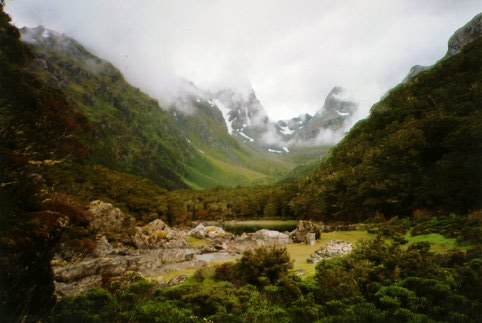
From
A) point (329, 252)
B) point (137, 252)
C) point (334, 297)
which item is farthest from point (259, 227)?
point (334, 297)

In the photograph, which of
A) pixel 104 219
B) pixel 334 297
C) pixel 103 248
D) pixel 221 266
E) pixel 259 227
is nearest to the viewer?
pixel 334 297

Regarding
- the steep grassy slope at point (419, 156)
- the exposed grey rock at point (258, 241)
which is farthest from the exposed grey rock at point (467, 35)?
the exposed grey rock at point (258, 241)

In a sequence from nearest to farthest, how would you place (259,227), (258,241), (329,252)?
(329,252)
(258,241)
(259,227)

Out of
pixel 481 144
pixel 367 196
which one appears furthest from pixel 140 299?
pixel 367 196

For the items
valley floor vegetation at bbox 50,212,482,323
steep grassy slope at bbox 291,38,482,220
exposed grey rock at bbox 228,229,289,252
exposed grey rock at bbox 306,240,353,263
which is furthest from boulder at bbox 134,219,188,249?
steep grassy slope at bbox 291,38,482,220

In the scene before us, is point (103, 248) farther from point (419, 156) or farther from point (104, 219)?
point (419, 156)

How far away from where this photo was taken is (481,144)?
28969 millimetres

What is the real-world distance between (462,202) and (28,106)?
3735 centimetres

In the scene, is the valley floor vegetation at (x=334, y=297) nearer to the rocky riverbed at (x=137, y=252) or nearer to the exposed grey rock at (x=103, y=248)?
the rocky riverbed at (x=137, y=252)

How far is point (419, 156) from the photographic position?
136ft

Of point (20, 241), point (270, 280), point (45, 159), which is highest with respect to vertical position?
point (45, 159)

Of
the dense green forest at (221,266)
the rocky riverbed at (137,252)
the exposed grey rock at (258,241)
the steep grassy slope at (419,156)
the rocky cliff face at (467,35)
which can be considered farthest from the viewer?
the rocky cliff face at (467,35)

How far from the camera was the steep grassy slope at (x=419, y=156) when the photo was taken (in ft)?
106

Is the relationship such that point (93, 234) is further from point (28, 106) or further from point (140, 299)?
point (140, 299)
